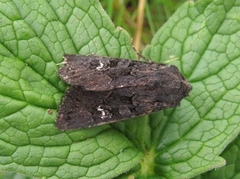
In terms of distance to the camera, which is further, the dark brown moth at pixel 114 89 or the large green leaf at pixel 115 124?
the dark brown moth at pixel 114 89

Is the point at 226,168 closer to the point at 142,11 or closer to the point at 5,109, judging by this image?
the point at 5,109

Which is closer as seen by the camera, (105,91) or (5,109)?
(5,109)

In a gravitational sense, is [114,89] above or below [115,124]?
above

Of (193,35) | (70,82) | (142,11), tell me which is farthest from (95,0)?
(142,11)
